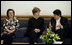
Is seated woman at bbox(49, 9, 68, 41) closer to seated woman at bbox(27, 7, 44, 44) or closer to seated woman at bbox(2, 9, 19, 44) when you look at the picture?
seated woman at bbox(27, 7, 44, 44)

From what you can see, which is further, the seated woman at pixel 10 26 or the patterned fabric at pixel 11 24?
the patterned fabric at pixel 11 24

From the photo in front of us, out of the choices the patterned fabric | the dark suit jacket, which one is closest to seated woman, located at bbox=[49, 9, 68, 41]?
the dark suit jacket

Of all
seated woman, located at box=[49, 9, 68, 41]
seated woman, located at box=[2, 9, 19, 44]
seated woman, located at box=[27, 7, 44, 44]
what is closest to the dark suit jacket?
seated woman, located at box=[49, 9, 68, 41]

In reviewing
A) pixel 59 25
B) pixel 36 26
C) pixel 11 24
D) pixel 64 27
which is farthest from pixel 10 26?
pixel 64 27

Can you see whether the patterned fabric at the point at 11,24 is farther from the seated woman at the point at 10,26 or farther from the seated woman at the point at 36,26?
the seated woman at the point at 36,26

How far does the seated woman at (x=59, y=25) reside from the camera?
404 centimetres

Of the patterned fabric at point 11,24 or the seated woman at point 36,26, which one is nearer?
the seated woman at point 36,26

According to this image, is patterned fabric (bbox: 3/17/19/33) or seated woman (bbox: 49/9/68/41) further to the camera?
patterned fabric (bbox: 3/17/19/33)

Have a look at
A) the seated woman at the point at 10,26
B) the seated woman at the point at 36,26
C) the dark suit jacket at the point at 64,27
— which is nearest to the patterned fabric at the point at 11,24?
the seated woman at the point at 10,26

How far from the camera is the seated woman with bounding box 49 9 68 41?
404 centimetres

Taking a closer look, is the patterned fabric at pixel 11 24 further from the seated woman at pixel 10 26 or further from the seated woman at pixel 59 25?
the seated woman at pixel 59 25

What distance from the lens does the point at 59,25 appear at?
4.15m

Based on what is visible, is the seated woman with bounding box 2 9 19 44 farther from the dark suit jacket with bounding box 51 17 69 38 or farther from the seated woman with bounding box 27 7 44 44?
the dark suit jacket with bounding box 51 17 69 38

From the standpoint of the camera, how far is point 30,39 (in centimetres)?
394
